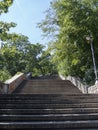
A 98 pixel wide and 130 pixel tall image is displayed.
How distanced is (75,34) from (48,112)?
648 inches

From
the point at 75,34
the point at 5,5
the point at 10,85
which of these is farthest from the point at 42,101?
the point at 75,34

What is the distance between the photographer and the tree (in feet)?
87.1

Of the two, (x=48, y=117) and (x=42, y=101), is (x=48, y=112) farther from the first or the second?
(x=42, y=101)

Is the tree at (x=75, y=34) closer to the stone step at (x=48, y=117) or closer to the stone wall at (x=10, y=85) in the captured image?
the stone wall at (x=10, y=85)

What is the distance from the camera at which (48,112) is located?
10.9m

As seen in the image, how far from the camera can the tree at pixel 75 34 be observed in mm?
26547

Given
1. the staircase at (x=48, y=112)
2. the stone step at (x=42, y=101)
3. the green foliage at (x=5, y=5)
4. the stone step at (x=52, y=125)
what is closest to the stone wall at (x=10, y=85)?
the green foliage at (x=5, y=5)

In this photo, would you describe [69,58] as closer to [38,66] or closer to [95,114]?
[95,114]

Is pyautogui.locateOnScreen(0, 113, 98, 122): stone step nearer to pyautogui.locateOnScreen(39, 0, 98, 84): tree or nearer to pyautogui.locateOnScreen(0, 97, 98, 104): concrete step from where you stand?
pyautogui.locateOnScreen(0, 97, 98, 104): concrete step

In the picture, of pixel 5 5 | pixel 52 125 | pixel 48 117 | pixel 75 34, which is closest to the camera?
pixel 52 125

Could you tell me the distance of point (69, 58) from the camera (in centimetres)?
2805

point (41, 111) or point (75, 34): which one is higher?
point (75, 34)

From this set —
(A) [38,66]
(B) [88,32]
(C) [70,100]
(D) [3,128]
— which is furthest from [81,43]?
(A) [38,66]

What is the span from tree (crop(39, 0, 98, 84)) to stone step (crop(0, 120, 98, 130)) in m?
17.3
